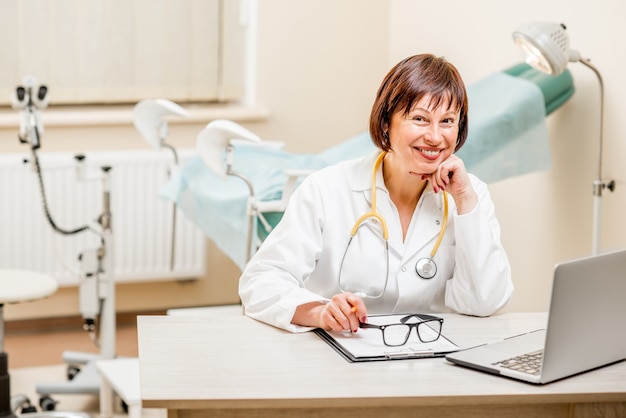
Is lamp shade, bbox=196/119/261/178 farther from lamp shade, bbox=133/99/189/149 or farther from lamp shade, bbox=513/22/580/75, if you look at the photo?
lamp shade, bbox=513/22/580/75

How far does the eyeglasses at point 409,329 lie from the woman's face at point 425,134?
0.31 meters

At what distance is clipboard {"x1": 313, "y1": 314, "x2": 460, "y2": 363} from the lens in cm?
166

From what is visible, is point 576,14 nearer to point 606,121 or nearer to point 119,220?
point 606,121

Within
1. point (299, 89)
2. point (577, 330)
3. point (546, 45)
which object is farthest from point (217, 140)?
point (299, 89)

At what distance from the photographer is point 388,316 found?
1.86 metres

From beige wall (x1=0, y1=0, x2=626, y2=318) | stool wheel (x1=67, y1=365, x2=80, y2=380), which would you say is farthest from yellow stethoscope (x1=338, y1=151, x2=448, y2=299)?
stool wheel (x1=67, y1=365, x2=80, y2=380)

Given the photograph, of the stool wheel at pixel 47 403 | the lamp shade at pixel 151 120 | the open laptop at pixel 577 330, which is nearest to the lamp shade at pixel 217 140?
the lamp shade at pixel 151 120

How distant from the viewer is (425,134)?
1.94 meters

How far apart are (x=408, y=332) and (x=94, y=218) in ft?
8.78

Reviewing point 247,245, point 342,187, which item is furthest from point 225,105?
point 342,187

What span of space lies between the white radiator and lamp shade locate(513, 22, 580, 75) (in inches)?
76.9

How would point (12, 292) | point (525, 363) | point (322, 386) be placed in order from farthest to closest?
point (12, 292)
point (525, 363)
point (322, 386)

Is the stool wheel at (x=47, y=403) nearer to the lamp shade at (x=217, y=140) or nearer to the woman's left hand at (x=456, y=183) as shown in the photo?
the lamp shade at (x=217, y=140)

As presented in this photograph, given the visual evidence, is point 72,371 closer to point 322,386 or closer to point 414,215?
point 414,215
